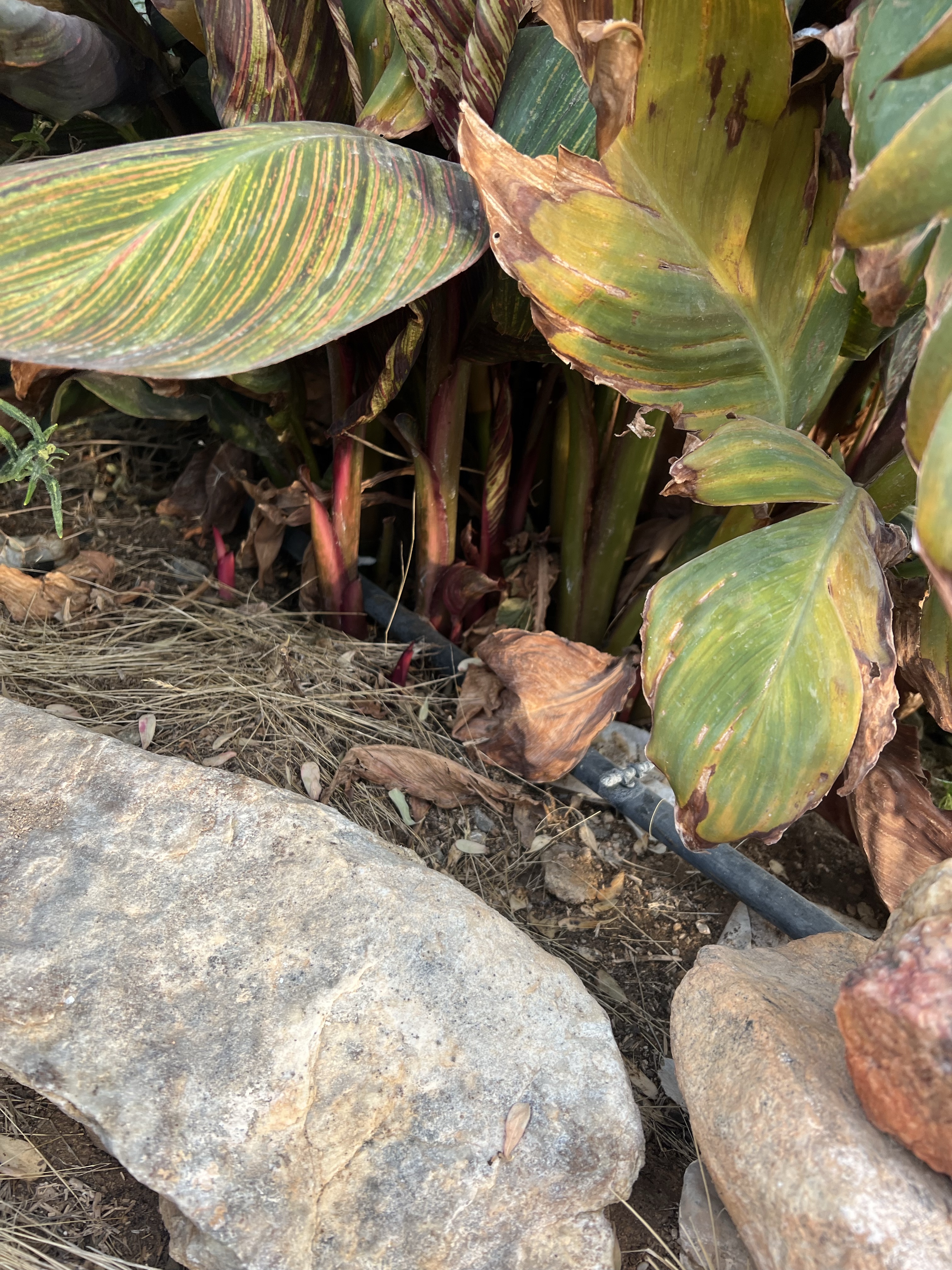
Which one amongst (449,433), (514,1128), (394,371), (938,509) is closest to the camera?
(938,509)

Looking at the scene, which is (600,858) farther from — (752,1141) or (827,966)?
(752,1141)

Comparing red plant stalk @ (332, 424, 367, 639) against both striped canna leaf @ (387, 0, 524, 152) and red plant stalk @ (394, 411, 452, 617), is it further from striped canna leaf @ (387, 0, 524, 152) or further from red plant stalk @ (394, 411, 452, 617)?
striped canna leaf @ (387, 0, 524, 152)

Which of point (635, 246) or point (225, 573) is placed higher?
point (635, 246)

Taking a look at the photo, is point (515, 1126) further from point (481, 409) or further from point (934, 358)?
point (481, 409)

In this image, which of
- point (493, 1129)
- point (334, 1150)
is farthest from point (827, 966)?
point (334, 1150)

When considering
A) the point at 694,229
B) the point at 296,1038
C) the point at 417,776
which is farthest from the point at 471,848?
the point at 694,229

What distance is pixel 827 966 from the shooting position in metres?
0.86

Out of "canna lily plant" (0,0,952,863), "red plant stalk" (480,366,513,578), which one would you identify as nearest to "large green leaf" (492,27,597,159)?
"canna lily plant" (0,0,952,863)

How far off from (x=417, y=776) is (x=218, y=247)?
63 centimetres

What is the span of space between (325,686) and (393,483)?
1.58 feet

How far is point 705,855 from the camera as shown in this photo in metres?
1.07

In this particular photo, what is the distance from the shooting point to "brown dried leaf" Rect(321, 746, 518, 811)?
1.09 m

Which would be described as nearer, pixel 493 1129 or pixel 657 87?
pixel 493 1129

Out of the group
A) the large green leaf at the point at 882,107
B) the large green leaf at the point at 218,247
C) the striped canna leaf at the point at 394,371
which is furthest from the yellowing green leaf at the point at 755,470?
the striped canna leaf at the point at 394,371
